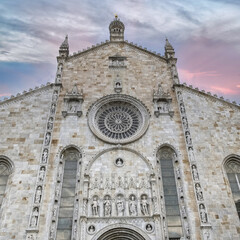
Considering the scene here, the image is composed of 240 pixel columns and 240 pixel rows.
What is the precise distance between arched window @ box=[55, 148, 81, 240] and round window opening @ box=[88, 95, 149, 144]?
2.07 meters

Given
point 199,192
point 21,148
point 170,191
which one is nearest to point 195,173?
point 199,192

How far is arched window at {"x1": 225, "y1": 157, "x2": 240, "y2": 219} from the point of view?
14766 mm

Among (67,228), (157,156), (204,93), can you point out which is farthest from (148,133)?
(67,228)

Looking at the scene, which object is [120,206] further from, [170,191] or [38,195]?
[38,195]

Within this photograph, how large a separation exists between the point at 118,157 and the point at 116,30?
1214 centimetres

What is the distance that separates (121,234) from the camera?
525 inches

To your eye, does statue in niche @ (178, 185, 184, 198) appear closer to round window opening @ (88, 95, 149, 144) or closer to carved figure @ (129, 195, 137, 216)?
carved figure @ (129, 195, 137, 216)

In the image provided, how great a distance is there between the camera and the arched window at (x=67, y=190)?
45.0ft

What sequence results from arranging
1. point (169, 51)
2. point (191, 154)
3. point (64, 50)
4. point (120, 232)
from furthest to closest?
point (169, 51)
point (64, 50)
point (191, 154)
point (120, 232)

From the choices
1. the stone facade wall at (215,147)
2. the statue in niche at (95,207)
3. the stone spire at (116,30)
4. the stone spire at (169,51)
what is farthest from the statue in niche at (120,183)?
the stone spire at (116,30)

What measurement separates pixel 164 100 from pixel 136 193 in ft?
21.7

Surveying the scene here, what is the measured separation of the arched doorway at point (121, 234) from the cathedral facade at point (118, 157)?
49 mm

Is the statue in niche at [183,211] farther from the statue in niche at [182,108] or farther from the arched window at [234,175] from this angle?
the statue in niche at [182,108]

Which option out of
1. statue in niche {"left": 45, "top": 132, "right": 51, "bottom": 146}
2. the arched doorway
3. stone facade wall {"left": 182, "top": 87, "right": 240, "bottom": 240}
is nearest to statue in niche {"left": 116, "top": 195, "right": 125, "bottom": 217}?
the arched doorway
